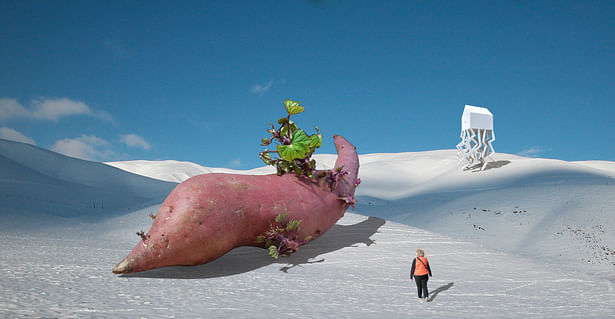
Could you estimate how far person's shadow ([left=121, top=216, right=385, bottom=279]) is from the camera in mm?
4344

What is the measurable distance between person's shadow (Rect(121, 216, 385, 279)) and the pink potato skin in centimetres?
17

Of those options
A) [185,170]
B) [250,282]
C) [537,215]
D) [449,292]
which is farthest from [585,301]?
[185,170]

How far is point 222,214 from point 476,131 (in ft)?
74.7

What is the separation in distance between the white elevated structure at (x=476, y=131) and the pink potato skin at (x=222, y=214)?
62.7ft

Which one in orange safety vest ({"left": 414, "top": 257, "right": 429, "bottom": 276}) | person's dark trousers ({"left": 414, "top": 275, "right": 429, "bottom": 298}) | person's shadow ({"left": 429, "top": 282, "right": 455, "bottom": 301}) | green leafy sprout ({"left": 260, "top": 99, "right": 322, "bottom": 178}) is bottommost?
person's shadow ({"left": 429, "top": 282, "right": 455, "bottom": 301})

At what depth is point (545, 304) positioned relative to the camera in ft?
12.4

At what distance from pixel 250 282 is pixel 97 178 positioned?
19.5 m

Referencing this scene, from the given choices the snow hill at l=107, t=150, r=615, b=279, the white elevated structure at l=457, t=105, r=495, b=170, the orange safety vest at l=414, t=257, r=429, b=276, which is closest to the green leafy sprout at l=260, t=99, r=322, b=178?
the orange safety vest at l=414, t=257, r=429, b=276

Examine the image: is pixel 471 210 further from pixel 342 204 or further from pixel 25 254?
pixel 25 254

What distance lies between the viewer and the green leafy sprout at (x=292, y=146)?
5.28m

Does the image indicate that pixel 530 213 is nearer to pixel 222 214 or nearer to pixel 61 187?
pixel 222 214

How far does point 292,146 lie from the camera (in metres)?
5.29

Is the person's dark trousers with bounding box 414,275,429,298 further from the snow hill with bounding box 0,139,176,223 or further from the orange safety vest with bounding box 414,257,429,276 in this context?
the snow hill with bounding box 0,139,176,223

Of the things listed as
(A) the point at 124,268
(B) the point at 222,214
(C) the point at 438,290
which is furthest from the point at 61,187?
(C) the point at 438,290
